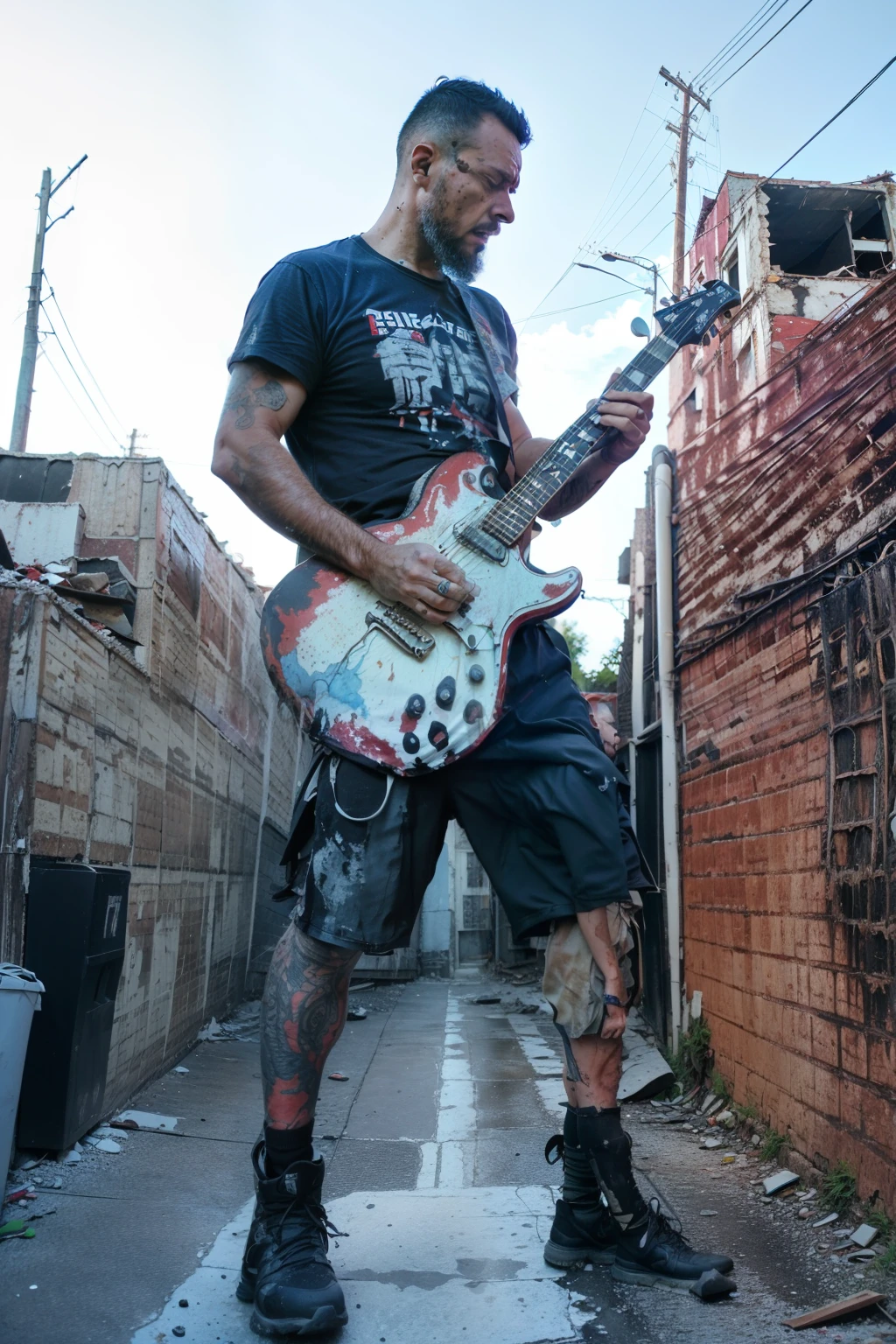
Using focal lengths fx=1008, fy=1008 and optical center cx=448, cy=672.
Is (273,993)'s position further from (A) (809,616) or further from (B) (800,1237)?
(A) (809,616)

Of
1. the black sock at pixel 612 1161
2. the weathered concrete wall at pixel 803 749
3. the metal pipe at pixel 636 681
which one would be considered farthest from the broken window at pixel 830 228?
the black sock at pixel 612 1161

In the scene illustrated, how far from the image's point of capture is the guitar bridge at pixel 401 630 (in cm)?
190

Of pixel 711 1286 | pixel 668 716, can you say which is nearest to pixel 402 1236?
pixel 711 1286

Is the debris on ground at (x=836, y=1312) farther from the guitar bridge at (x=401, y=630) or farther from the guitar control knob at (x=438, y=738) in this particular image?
the guitar bridge at (x=401, y=630)

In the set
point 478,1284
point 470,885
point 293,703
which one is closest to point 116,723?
point 293,703

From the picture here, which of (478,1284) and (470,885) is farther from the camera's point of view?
(470,885)

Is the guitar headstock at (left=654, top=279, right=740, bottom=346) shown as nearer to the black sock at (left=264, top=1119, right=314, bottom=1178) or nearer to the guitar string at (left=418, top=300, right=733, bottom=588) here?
the guitar string at (left=418, top=300, right=733, bottom=588)

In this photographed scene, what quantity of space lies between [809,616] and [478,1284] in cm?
208

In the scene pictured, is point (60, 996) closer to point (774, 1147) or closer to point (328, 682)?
point (328, 682)

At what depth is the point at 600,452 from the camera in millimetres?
2217

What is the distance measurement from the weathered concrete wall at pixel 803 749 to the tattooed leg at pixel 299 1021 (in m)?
1.21

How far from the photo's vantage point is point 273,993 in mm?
1853

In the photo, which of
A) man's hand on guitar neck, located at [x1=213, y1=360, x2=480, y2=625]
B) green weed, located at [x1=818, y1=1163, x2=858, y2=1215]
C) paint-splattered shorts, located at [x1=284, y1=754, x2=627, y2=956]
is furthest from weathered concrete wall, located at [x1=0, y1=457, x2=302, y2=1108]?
green weed, located at [x1=818, y1=1163, x2=858, y2=1215]

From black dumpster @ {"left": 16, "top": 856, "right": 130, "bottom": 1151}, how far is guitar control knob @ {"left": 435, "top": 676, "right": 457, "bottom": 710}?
122 cm
